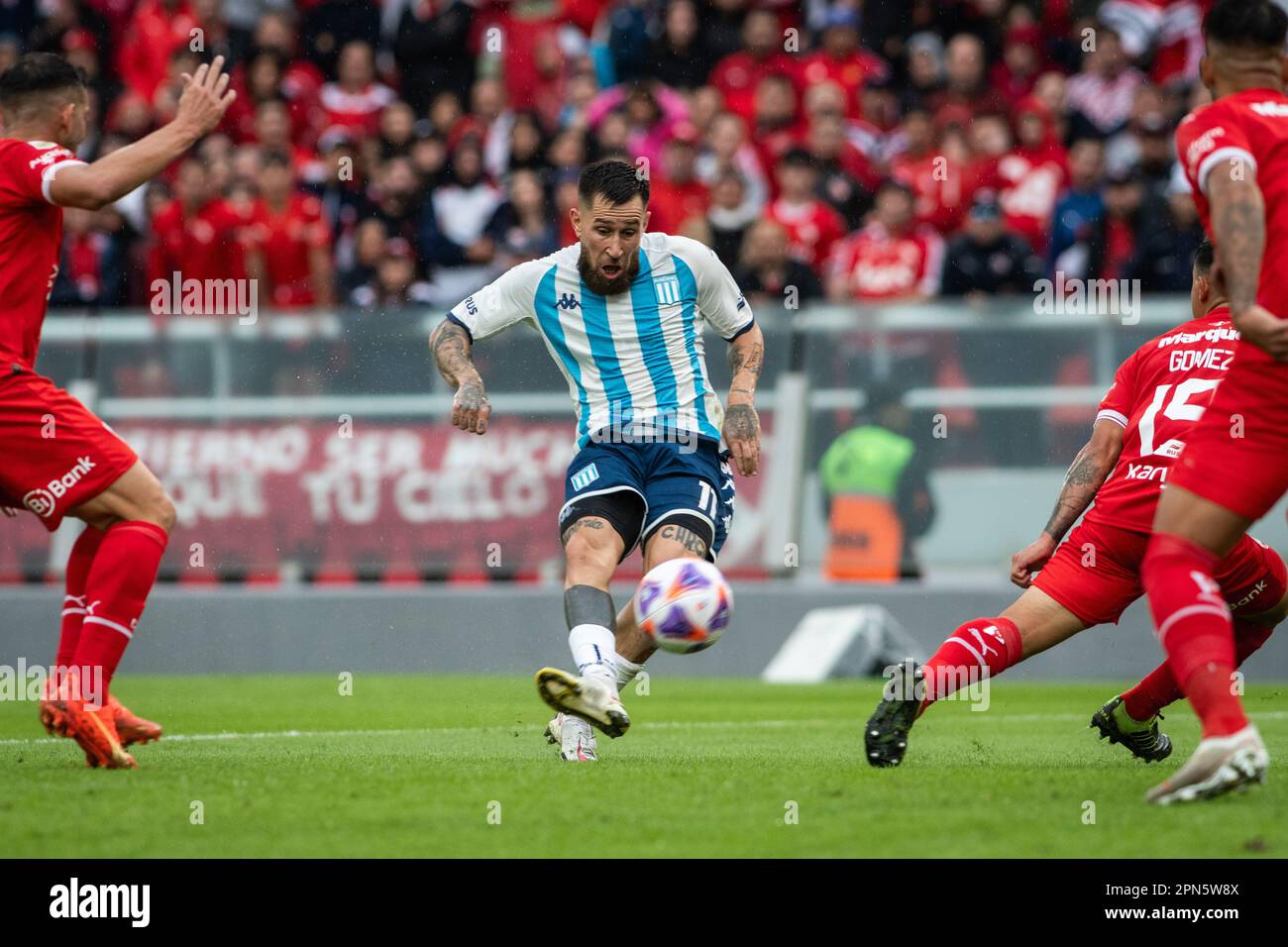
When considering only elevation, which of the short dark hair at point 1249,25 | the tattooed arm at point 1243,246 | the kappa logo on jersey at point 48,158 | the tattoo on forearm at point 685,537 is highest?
the short dark hair at point 1249,25

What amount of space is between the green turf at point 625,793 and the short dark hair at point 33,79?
2.56 metres

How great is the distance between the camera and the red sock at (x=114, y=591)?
7.02 meters

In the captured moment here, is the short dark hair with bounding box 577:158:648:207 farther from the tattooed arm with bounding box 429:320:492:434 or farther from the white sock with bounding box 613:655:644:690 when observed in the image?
the white sock with bounding box 613:655:644:690

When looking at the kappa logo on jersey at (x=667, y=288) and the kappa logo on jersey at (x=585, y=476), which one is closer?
the kappa logo on jersey at (x=585, y=476)

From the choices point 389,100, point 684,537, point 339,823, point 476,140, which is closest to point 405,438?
point 476,140

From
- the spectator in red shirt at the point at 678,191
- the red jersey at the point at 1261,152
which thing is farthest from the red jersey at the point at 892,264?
the red jersey at the point at 1261,152

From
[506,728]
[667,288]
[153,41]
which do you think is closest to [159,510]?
[667,288]

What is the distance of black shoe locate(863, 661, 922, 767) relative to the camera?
6855 millimetres

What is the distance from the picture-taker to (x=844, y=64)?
1712cm

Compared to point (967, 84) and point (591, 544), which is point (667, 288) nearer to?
point (591, 544)

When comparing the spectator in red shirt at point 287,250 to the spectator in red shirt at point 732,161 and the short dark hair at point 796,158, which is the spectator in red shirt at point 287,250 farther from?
the short dark hair at point 796,158

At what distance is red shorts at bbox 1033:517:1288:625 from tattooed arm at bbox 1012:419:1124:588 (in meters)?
0.07

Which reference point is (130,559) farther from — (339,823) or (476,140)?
(476,140)
